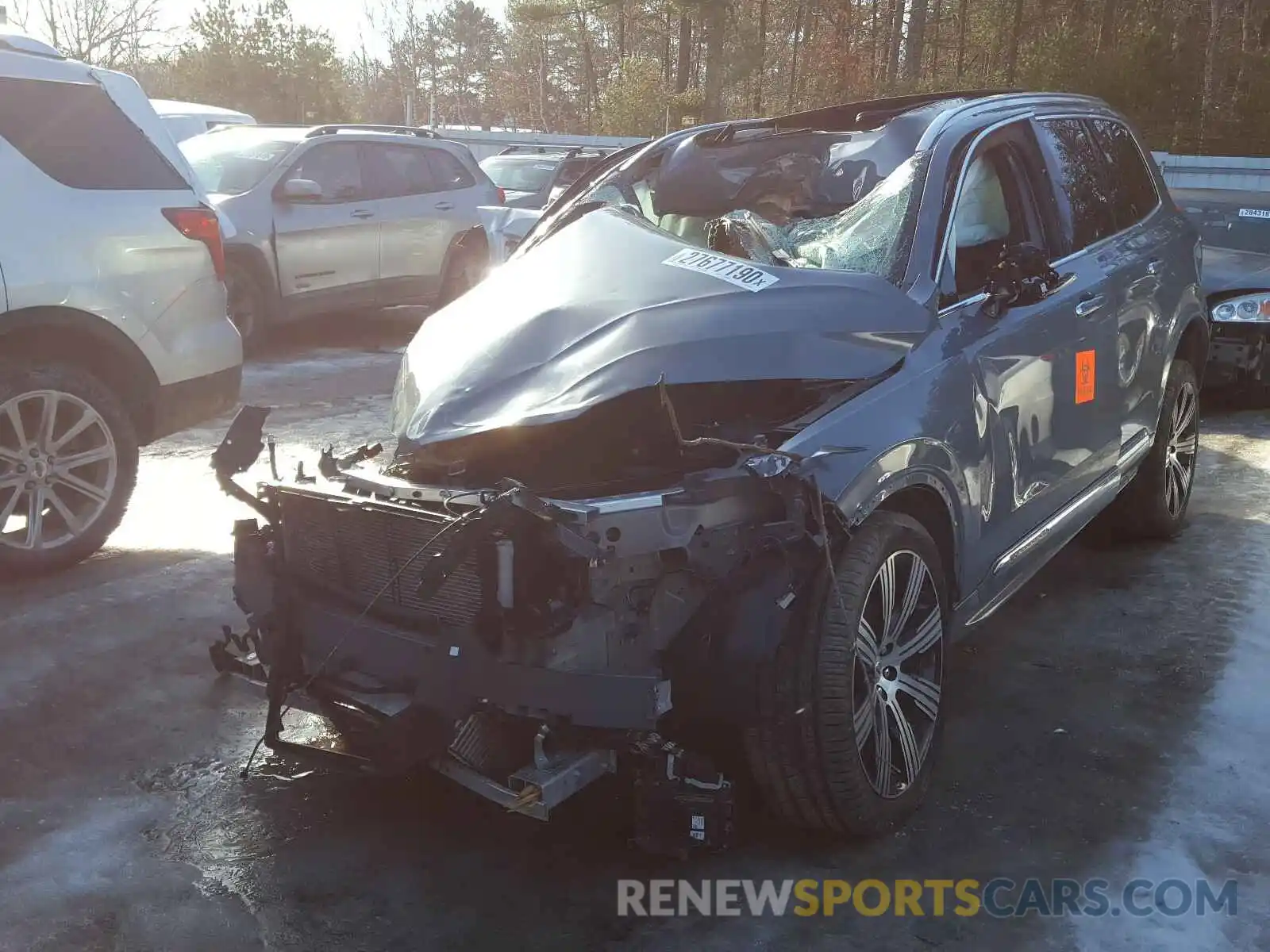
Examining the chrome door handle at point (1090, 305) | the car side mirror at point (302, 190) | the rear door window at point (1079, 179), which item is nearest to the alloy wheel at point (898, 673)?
the chrome door handle at point (1090, 305)

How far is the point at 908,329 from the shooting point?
3.64 metres

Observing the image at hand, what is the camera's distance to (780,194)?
4.52 m

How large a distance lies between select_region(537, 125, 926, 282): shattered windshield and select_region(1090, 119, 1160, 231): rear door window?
55.2 inches

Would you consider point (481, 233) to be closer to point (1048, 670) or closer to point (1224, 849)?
point (1048, 670)

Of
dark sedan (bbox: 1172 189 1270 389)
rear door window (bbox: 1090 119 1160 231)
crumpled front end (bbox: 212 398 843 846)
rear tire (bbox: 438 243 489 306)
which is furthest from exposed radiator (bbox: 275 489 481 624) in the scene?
rear tire (bbox: 438 243 489 306)

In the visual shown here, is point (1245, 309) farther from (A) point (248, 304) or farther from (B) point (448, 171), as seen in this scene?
(A) point (248, 304)

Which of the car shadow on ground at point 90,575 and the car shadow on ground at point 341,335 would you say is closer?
the car shadow on ground at point 90,575

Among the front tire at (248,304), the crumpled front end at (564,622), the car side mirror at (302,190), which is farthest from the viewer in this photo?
the front tire at (248,304)

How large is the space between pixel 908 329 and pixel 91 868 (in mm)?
2555

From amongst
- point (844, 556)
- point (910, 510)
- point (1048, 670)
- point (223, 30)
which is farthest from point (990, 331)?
point (223, 30)

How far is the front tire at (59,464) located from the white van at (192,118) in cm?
1043

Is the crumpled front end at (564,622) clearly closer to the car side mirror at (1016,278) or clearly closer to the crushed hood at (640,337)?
the crushed hood at (640,337)

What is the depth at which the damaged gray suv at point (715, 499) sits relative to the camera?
9.71ft

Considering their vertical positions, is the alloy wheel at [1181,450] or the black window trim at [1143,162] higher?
the black window trim at [1143,162]
